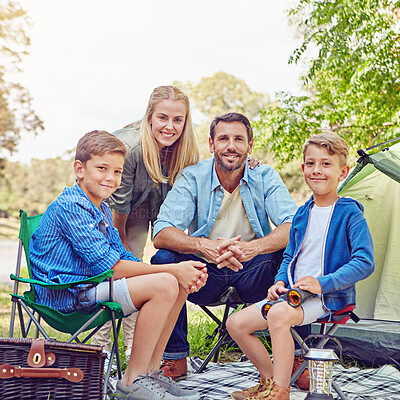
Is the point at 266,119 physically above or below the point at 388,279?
above

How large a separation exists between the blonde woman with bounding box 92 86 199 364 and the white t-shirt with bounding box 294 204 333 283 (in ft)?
2.98

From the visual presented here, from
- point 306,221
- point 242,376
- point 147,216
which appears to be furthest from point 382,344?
point 147,216

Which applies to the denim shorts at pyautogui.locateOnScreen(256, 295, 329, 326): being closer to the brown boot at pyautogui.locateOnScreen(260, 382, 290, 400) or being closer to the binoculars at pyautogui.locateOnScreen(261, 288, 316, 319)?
the binoculars at pyautogui.locateOnScreen(261, 288, 316, 319)

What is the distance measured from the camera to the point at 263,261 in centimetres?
279

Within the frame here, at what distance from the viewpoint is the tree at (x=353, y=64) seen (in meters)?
6.25

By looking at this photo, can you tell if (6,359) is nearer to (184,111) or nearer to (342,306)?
(342,306)

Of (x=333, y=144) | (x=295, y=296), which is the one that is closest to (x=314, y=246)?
(x=295, y=296)

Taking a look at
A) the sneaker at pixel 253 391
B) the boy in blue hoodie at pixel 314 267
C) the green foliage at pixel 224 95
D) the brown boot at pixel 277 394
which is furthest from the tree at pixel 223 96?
the brown boot at pixel 277 394

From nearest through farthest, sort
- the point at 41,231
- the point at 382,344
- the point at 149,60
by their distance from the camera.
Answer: the point at 41,231, the point at 382,344, the point at 149,60

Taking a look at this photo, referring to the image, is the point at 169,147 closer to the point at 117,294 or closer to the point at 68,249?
the point at 68,249

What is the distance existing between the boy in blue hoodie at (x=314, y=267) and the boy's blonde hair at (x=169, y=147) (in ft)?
2.66

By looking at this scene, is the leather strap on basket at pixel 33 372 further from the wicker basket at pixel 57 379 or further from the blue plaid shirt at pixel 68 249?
the blue plaid shirt at pixel 68 249

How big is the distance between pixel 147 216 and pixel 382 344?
1551mm

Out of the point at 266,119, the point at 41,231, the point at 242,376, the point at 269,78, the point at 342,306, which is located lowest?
the point at 242,376
